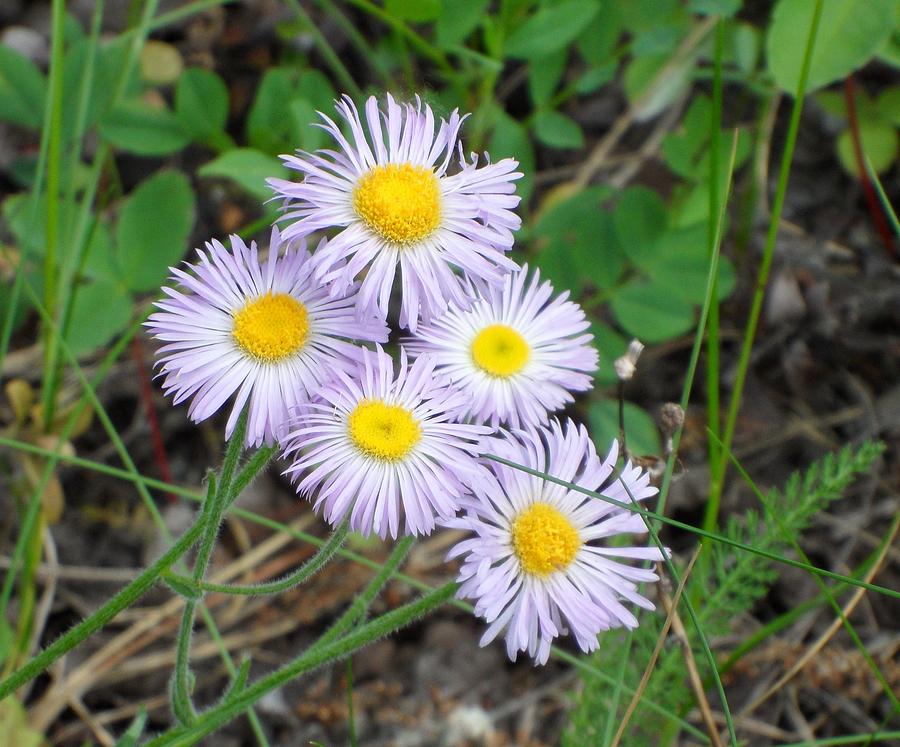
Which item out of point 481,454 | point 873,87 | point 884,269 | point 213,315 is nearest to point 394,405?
point 481,454

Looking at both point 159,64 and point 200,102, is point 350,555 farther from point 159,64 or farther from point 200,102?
point 159,64

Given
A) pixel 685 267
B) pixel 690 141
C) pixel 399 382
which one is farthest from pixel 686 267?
pixel 399 382

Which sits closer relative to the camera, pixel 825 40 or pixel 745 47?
pixel 825 40

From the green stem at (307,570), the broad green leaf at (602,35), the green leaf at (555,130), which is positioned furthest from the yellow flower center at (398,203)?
the broad green leaf at (602,35)

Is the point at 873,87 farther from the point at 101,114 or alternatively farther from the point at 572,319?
the point at 101,114

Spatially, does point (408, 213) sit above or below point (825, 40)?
below

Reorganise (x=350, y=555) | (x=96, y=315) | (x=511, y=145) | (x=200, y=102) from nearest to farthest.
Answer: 1. (x=350, y=555)
2. (x=96, y=315)
3. (x=511, y=145)
4. (x=200, y=102)

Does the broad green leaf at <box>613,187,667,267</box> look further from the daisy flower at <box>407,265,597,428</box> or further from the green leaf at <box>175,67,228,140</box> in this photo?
the green leaf at <box>175,67,228,140</box>

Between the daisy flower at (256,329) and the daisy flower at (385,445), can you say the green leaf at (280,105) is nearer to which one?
the daisy flower at (256,329)
